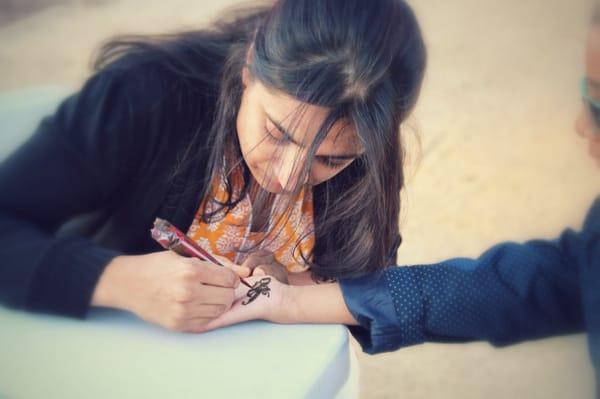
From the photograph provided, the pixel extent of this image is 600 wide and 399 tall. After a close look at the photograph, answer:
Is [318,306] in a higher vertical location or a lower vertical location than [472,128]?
higher

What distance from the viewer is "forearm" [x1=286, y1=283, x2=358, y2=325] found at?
541 millimetres

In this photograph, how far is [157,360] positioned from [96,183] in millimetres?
212

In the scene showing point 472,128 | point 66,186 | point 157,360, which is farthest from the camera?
point 472,128

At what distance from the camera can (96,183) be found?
1.98 feet

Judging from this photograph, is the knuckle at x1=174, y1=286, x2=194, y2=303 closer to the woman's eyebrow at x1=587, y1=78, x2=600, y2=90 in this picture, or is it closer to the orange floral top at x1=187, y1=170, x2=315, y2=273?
the orange floral top at x1=187, y1=170, x2=315, y2=273

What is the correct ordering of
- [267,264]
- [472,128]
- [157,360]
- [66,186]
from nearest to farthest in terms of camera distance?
[157,360] < [66,186] < [267,264] < [472,128]

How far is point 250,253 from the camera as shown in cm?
74

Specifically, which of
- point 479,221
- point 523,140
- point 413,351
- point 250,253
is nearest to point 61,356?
point 250,253

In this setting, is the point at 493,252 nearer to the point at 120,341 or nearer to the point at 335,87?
the point at 335,87

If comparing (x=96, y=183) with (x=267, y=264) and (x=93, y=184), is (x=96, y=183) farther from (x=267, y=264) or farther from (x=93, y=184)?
(x=267, y=264)

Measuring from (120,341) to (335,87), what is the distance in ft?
0.91

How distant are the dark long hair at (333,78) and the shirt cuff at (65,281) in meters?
0.18

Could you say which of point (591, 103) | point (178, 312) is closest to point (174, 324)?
point (178, 312)

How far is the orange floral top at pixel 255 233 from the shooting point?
72 centimetres
